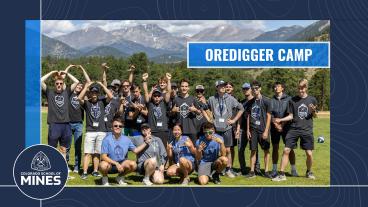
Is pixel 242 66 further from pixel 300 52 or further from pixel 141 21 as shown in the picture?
pixel 141 21

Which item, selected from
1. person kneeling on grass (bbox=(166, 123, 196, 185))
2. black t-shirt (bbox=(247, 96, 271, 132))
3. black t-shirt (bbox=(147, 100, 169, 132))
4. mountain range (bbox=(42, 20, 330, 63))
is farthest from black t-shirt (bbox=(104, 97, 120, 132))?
black t-shirt (bbox=(247, 96, 271, 132))

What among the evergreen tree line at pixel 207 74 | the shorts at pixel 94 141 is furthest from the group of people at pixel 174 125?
the evergreen tree line at pixel 207 74

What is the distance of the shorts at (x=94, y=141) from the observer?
463 inches

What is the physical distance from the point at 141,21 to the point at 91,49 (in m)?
3.19

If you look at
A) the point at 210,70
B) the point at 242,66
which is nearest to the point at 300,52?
the point at 242,66

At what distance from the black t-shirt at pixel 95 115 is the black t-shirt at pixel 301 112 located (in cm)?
367

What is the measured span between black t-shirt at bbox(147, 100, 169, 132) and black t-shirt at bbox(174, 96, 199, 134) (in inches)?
10.8

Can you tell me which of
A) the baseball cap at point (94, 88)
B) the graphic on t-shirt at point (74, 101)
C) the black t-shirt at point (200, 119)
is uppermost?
the baseball cap at point (94, 88)

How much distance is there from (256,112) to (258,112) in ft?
0.13

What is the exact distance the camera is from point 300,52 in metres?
11.4

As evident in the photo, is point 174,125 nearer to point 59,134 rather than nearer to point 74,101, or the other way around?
point 74,101

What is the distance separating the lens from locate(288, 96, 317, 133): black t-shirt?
11.6 meters

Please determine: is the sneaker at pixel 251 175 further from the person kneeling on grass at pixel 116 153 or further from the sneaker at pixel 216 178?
the person kneeling on grass at pixel 116 153

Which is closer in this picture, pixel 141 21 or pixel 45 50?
pixel 141 21
